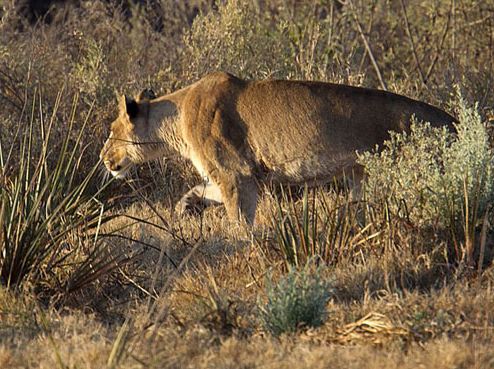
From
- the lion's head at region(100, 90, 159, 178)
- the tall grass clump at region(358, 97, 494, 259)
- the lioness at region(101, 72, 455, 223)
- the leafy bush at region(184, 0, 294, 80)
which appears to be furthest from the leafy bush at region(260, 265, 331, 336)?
the leafy bush at region(184, 0, 294, 80)

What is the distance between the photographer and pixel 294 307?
214 inches

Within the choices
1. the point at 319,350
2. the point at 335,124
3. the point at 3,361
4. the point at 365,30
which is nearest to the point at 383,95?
the point at 335,124

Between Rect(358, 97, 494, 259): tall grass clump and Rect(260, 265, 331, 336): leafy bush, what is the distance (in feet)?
4.48

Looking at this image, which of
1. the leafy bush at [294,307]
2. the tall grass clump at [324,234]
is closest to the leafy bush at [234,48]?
the tall grass clump at [324,234]

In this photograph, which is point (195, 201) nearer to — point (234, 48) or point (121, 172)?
point (121, 172)

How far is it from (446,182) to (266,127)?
2133 millimetres

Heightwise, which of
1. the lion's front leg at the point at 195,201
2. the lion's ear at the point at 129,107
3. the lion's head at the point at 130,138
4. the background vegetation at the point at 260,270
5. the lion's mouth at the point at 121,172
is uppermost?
the lion's ear at the point at 129,107

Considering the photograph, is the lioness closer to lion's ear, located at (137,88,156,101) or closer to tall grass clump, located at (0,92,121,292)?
lion's ear, located at (137,88,156,101)

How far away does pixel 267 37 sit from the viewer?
39.8 feet

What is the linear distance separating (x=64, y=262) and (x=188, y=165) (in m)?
3.27

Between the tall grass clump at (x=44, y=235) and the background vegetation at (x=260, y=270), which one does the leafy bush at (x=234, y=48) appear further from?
the tall grass clump at (x=44, y=235)

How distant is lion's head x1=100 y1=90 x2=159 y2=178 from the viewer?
29.2 ft

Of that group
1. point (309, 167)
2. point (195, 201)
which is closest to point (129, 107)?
point (195, 201)

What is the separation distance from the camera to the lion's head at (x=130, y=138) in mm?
8906
